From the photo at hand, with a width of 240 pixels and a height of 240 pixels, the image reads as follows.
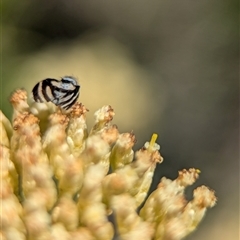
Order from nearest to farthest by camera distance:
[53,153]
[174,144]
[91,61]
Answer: [53,153] → [91,61] → [174,144]

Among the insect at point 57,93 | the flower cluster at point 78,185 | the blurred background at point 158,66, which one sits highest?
the blurred background at point 158,66

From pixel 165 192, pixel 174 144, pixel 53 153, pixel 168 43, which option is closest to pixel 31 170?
pixel 53 153

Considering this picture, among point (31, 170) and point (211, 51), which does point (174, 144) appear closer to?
point (211, 51)

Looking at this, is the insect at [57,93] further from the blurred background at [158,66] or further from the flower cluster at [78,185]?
the blurred background at [158,66]

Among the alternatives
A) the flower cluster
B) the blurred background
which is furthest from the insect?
the blurred background

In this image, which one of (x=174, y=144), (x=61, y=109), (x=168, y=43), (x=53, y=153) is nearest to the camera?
(x=53, y=153)

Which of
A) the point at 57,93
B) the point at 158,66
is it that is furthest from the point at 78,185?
the point at 158,66

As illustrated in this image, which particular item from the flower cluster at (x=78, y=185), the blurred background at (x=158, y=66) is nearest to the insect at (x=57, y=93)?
the flower cluster at (x=78, y=185)

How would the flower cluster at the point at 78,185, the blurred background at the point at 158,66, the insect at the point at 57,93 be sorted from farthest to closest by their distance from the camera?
the blurred background at the point at 158,66
the insect at the point at 57,93
the flower cluster at the point at 78,185
